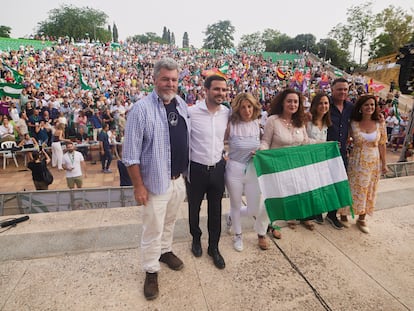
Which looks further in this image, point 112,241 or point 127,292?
point 112,241

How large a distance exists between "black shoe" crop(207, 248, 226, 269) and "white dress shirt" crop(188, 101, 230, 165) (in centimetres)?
91

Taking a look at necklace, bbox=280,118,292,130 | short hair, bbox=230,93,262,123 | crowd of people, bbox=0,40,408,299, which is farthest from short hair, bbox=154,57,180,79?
necklace, bbox=280,118,292,130

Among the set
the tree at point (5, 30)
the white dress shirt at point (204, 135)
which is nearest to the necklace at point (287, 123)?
the white dress shirt at point (204, 135)

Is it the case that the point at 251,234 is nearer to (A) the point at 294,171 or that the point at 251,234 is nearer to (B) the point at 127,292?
(A) the point at 294,171

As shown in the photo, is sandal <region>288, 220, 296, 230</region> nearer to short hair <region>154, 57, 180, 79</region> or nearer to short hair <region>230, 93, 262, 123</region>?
short hair <region>230, 93, 262, 123</region>

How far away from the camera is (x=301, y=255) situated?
278 cm

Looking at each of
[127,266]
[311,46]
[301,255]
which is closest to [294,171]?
[301,255]

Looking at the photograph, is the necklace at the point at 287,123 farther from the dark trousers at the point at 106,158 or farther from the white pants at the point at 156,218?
the dark trousers at the point at 106,158

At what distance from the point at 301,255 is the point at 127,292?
1747 mm

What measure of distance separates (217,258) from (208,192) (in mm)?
645

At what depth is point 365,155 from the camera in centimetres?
322

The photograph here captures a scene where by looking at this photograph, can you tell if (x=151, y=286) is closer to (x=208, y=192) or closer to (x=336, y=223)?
(x=208, y=192)

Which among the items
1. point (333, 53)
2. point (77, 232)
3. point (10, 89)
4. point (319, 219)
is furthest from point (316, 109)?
point (333, 53)

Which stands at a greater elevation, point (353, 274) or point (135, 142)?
point (135, 142)
